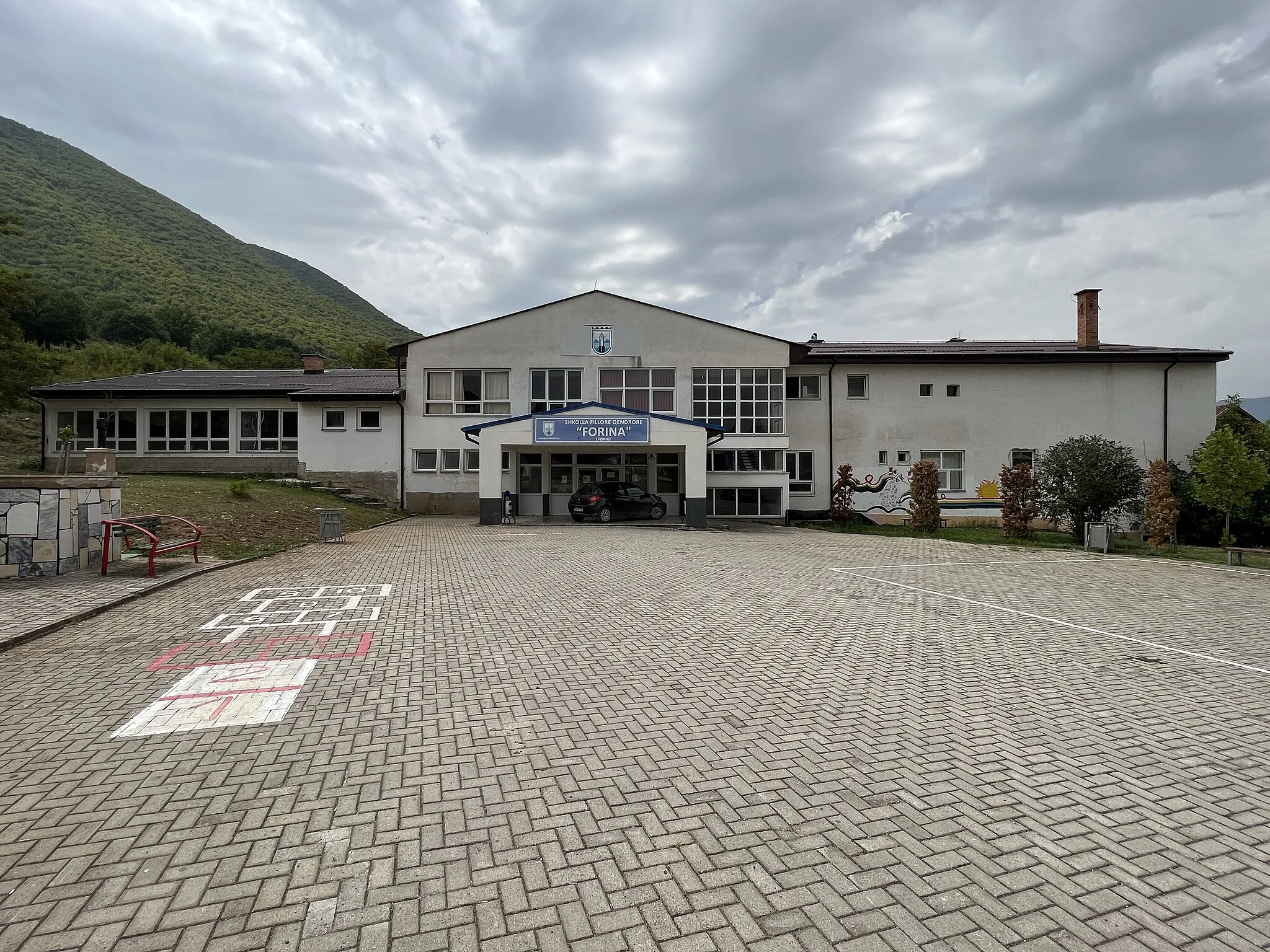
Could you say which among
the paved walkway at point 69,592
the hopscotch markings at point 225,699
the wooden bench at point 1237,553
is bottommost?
the wooden bench at point 1237,553

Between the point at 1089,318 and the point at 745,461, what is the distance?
17785 millimetres

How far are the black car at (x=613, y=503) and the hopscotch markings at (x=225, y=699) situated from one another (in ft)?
60.0

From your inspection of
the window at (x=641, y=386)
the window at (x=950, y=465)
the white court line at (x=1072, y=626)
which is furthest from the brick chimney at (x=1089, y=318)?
the white court line at (x=1072, y=626)

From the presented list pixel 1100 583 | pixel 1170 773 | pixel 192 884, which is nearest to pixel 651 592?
pixel 1170 773

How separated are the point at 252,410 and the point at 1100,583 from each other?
1258 inches

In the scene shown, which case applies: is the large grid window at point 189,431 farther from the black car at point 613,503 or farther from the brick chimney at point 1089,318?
the brick chimney at point 1089,318

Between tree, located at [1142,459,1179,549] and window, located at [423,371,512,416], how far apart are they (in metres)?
22.1

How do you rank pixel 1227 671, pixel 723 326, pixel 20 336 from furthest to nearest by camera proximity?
1. pixel 723 326
2. pixel 20 336
3. pixel 1227 671

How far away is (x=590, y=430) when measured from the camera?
23031 mm

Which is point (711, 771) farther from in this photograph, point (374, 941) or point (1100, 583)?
point (1100, 583)

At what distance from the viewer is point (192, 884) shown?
2766 mm

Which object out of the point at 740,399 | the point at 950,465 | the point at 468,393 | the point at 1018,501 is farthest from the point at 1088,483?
the point at 468,393

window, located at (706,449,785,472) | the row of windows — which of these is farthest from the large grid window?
window, located at (706,449,785,472)

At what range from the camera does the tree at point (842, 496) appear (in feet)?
89.7
